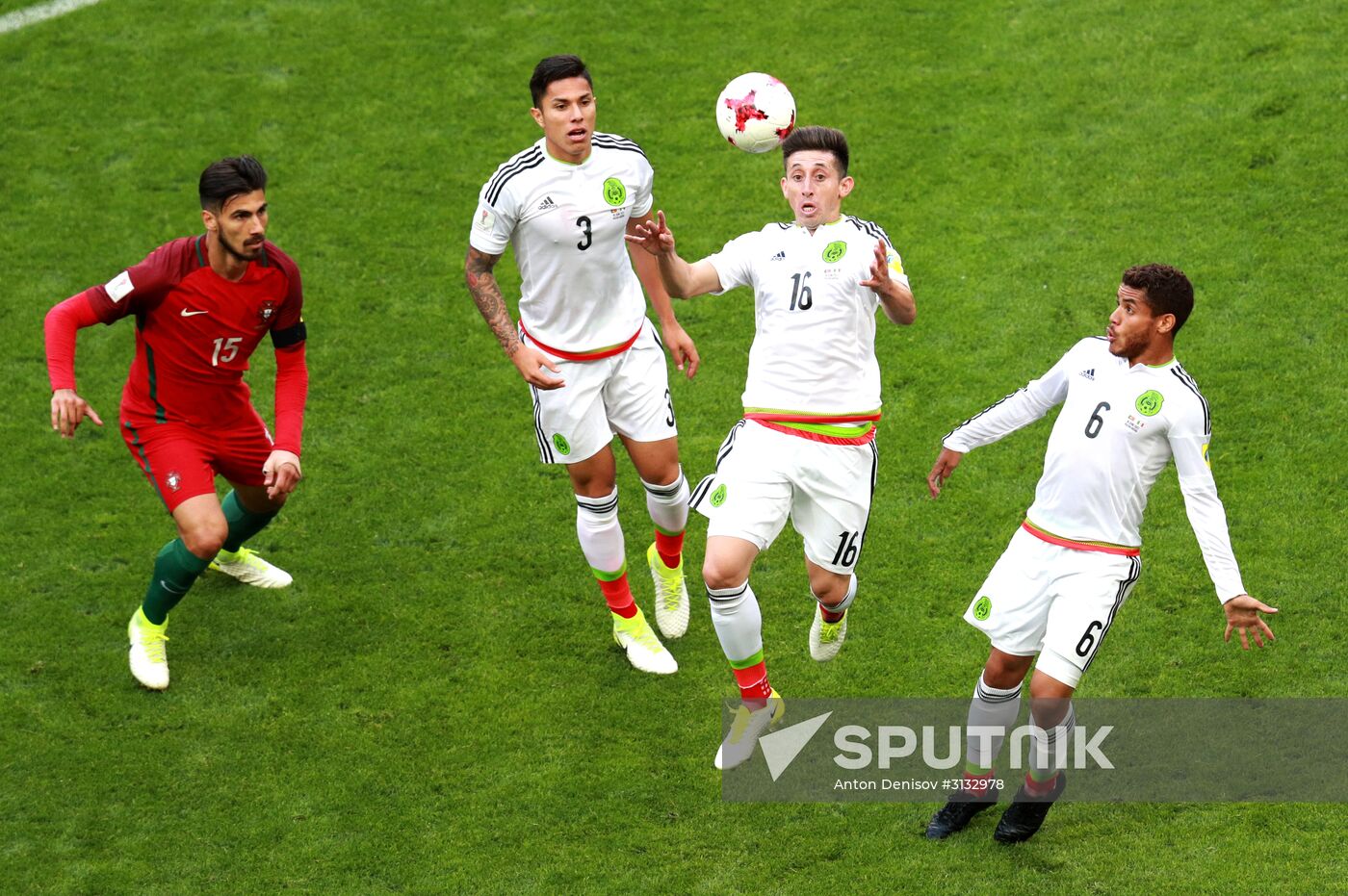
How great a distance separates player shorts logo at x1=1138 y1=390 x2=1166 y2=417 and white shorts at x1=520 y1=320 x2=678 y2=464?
255 cm

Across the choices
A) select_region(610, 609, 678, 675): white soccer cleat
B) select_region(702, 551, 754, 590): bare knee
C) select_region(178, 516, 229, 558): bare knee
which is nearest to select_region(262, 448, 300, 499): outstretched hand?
select_region(178, 516, 229, 558): bare knee

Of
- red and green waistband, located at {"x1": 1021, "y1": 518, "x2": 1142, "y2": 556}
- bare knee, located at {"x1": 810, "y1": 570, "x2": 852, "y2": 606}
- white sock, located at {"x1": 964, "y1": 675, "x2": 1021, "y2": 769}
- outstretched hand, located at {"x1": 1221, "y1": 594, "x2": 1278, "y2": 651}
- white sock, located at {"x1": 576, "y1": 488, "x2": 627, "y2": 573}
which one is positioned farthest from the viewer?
white sock, located at {"x1": 576, "y1": 488, "x2": 627, "y2": 573}

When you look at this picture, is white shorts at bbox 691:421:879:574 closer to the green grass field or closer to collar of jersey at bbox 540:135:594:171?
the green grass field

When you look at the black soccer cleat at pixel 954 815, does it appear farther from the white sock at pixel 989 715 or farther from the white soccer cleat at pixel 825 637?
the white soccer cleat at pixel 825 637

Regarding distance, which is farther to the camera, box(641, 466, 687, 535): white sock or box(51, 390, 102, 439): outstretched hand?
box(641, 466, 687, 535): white sock

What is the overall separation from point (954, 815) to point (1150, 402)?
208 centimetres

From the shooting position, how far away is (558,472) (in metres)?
9.55

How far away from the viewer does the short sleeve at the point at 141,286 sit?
7305 mm

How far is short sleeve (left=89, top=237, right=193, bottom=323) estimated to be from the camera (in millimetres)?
7305

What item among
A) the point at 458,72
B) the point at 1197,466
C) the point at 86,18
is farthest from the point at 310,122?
the point at 1197,466

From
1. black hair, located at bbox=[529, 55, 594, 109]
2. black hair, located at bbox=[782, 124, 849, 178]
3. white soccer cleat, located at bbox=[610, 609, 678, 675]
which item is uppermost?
black hair, located at bbox=[529, 55, 594, 109]

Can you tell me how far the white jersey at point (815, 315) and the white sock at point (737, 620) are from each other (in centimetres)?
90

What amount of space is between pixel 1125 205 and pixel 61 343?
737 centimetres

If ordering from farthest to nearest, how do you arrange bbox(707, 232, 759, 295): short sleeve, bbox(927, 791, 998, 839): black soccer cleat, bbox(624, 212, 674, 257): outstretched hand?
bbox(707, 232, 759, 295): short sleeve → bbox(624, 212, 674, 257): outstretched hand → bbox(927, 791, 998, 839): black soccer cleat
